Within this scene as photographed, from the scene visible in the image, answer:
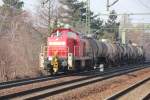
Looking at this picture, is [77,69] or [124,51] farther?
[124,51]

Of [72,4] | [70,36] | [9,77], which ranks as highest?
[72,4]

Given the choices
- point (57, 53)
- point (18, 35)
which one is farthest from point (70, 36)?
point (18, 35)

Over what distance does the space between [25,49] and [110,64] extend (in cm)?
1254

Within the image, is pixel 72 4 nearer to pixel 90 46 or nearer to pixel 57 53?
pixel 90 46

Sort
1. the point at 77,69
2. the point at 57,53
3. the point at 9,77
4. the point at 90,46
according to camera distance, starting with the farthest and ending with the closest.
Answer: the point at 90,46 → the point at 77,69 → the point at 57,53 → the point at 9,77

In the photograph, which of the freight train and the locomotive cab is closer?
the locomotive cab

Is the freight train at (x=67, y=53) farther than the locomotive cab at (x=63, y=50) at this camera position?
Yes

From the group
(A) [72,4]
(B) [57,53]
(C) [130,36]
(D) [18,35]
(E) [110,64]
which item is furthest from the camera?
(C) [130,36]

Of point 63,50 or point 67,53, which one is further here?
point 63,50

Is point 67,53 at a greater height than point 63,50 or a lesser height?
lesser

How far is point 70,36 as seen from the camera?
29.5 metres

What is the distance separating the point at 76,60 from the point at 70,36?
1712mm

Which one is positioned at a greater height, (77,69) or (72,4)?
(72,4)

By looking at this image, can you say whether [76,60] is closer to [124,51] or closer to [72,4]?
[124,51]
